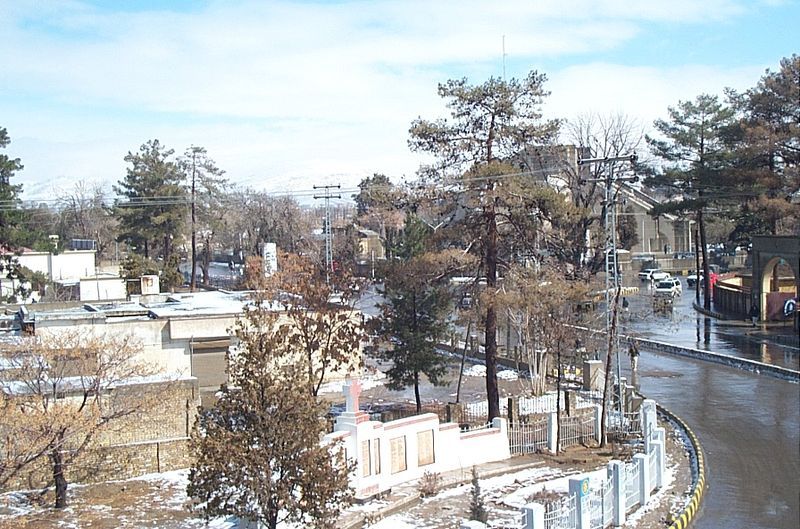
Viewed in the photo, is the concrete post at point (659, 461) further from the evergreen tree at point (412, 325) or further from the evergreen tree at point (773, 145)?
the evergreen tree at point (773, 145)

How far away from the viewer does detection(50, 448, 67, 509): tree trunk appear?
16234 mm

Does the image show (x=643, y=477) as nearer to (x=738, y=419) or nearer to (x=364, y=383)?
(x=738, y=419)

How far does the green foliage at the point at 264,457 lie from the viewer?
11688mm

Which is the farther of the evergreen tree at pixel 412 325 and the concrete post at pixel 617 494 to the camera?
the evergreen tree at pixel 412 325

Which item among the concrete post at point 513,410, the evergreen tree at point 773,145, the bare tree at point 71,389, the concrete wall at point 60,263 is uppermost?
the evergreen tree at point 773,145

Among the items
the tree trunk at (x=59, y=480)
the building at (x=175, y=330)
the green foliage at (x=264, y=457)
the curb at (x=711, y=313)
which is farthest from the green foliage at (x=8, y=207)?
the curb at (x=711, y=313)

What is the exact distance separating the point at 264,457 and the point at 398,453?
666 centimetres

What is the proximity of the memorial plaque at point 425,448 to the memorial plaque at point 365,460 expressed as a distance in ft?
5.34

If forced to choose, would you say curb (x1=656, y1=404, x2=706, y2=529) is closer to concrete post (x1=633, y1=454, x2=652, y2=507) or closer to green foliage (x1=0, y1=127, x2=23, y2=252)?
concrete post (x1=633, y1=454, x2=652, y2=507)

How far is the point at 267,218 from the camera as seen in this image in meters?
71.4

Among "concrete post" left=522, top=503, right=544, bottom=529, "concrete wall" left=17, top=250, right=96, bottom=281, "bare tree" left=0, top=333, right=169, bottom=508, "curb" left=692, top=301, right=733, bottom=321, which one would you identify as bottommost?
"concrete post" left=522, top=503, right=544, bottom=529

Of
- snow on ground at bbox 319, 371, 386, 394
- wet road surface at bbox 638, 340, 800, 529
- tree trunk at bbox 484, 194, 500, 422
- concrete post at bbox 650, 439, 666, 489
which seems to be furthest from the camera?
snow on ground at bbox 319, 371, 386, 394

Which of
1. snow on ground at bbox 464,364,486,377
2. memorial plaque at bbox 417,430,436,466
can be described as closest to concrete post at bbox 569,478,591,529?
memorial plaque at bbox 417,430,436,466

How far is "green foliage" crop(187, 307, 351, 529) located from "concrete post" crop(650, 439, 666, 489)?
8106 mm
